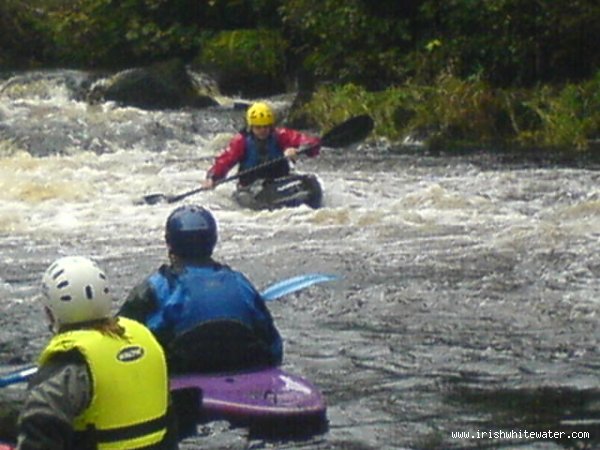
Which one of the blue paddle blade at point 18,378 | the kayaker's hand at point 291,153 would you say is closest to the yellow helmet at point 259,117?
the kayaker's hand at point 291,153

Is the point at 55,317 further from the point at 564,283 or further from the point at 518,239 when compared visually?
the point at 518,239

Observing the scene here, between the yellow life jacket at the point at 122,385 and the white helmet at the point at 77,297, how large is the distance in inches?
2.2

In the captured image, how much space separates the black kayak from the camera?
12.8 meters

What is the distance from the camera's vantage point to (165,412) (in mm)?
4285

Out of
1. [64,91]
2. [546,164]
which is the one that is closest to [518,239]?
[546,164]

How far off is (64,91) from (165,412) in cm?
1894

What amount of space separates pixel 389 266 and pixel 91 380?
6.57 metres

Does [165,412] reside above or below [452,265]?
above

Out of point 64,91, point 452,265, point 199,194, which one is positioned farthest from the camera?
point 64,91

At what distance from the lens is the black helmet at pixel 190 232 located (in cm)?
615

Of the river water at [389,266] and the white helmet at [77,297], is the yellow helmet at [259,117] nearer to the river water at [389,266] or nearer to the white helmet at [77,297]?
the river water at [389,266]

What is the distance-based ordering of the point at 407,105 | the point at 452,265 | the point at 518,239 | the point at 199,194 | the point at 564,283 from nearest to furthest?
the point at 564,283
the point at 452,265
the point at 518,239
the point at 199,194
the point at 407,105

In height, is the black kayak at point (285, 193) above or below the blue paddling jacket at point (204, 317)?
below

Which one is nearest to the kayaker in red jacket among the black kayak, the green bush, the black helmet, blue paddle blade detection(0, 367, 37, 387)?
the black kayak
